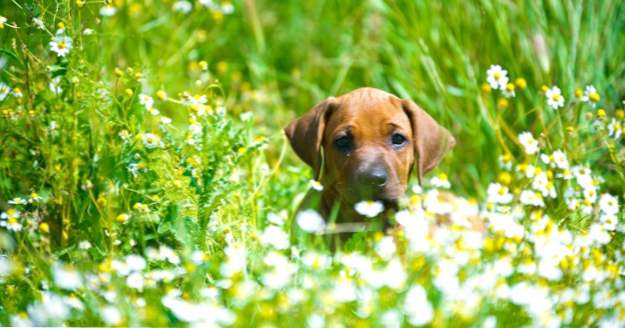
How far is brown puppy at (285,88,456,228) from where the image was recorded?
4.32m

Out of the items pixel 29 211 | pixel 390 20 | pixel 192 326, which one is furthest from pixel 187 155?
pixel 390 20

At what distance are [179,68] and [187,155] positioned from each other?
2454 millimetres

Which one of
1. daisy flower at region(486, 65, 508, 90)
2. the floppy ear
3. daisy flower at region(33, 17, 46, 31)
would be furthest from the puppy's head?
daisy flower at region(33, 17, 46, 31)

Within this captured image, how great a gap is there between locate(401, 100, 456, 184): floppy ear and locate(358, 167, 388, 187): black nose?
34cm

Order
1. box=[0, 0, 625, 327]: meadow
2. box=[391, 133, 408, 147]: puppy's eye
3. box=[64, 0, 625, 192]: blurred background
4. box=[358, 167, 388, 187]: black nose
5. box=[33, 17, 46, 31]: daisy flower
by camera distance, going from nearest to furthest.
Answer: box=[0, 0, 625, 327]: meadow → box=[33, 17, 46, 31]: daisy flower → box=[358, 167, 388, 187]: black nose → box=[391, 133, 408, 147]: puppy's eye → box=[64, 0, 625, 192]: blurred background

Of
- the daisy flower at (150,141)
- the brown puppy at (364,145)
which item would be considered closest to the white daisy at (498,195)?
the brown puppy at (364,145)

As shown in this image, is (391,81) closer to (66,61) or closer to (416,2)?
(416,2)

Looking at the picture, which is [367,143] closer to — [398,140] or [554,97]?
[398,140]

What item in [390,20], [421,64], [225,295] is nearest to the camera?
[225,295]

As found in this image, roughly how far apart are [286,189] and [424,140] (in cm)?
102

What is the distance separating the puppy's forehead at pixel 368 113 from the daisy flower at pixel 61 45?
124cm

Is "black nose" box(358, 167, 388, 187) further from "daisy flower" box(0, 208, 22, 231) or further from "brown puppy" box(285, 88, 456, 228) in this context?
"daisy flower" box(0, 208, 22, 231)

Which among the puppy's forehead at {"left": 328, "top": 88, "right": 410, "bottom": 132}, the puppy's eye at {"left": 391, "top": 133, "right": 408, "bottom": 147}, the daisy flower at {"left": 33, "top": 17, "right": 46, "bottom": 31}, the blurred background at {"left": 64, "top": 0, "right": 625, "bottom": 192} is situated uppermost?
the blurred background at {"left": 64, "top": 0, "right": 625, "bottom": 192}

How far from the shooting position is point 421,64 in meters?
6.34
